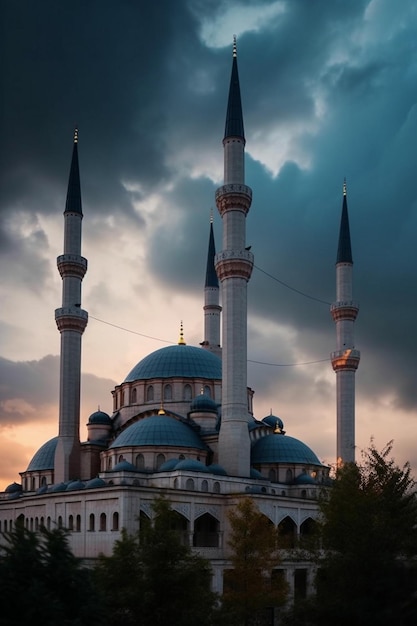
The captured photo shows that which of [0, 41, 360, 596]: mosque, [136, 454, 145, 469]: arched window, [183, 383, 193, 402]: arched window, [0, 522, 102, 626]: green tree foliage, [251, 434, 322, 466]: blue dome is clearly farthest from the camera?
[183, 383, 193, 402]: arched window

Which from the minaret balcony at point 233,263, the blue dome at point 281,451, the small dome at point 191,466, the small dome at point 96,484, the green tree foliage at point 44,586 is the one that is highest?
the minaret balcony at point 233,263

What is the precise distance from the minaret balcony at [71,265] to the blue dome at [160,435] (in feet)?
30.0

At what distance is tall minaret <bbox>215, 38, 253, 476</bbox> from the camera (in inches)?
1407

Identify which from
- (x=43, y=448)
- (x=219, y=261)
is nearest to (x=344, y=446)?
(x=219, y=261)

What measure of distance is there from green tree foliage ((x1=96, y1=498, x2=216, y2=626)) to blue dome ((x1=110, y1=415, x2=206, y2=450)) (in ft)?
59.2

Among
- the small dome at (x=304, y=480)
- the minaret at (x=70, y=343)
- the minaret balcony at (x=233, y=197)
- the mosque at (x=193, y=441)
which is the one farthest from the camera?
the minaret at (x=70, y=343)

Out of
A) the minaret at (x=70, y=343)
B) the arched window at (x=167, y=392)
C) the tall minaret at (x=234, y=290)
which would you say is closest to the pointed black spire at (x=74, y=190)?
the minaret at (x=70, y=343)

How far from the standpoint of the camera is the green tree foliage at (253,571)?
80.9 ft

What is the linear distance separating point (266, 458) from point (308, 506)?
13.4ft

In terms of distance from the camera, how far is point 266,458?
133 ft

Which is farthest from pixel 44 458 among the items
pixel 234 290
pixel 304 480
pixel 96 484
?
pixel 234 290

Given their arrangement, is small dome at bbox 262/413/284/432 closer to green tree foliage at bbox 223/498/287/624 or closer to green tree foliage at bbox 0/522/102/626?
green tree foliage at bbox 223/498/287/624

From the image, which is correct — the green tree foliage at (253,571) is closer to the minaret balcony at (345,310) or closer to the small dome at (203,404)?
the small dome at (203,404)

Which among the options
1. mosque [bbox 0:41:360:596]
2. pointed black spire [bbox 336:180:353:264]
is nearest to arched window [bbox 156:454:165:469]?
mosque [bbox 0:41:360:596]
